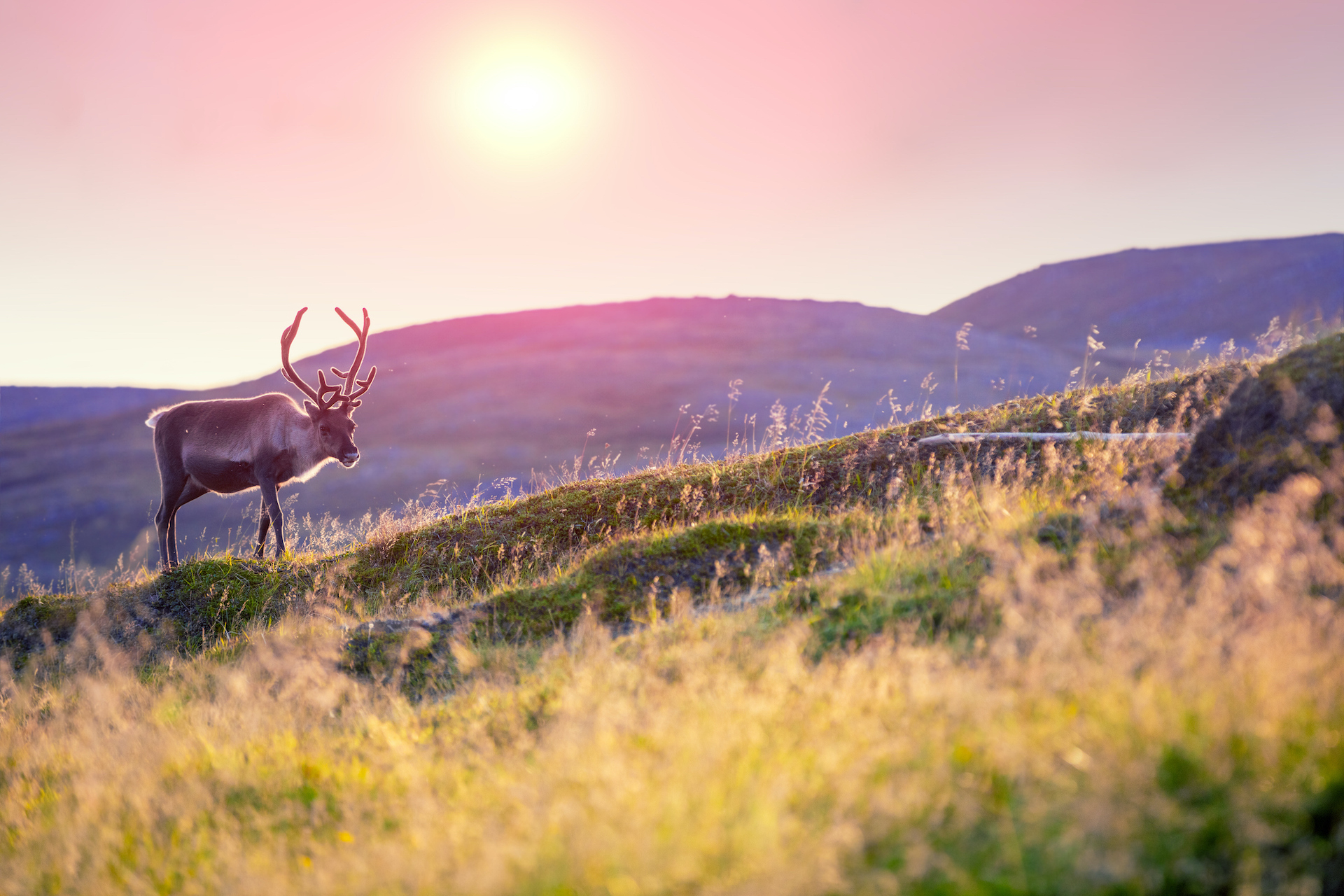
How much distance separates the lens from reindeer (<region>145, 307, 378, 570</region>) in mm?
11586

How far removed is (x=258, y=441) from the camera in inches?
465

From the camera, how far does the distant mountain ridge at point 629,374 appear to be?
4466 cm

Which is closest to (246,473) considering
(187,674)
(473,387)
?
(187,674)

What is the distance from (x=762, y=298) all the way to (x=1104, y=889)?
275 ft

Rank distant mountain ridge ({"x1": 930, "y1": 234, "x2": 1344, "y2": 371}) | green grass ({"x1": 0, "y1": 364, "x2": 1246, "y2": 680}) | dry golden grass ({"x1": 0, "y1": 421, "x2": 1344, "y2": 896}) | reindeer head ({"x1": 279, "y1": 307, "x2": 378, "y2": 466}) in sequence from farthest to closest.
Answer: distant mountain ridge ({"x1": 930, "y1": 234, "x2": 1344, "y2": 371}), reindeer head ({"x1": 279, "y1": 307, "x2": 378, "y2": 466}), green grass ({"x1": 0, "y1": 364, "x2": 1246, "y2": 680}), dry golden grass ({"x1": 0, "y1": 421, "x2": 1344, "y2": 896})

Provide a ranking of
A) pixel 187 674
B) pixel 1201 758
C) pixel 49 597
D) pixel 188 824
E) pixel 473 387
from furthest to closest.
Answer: pixel 473 387 → pixel 49 597 → pixel 187 674 → pixel 188 824 → pixel 1201 758

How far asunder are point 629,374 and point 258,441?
4859 centimetres

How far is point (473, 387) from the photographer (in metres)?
59.7

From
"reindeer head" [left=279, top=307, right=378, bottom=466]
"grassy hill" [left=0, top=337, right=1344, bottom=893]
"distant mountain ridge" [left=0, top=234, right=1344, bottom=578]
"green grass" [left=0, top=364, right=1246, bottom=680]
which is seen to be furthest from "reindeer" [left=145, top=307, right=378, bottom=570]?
"distant mountain ridge" [left=0, top=234, right=1344, bottom=578]

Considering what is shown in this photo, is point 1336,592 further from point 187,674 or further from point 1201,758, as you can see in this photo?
point 187,674

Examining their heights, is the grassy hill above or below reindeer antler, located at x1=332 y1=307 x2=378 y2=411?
below

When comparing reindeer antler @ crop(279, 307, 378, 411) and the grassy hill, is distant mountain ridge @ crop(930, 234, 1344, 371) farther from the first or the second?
the grassy hill

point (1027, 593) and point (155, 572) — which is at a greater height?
point (1027, 593)

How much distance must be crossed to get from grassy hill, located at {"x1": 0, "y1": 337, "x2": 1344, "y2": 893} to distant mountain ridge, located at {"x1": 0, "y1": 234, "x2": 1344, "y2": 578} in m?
33.0
